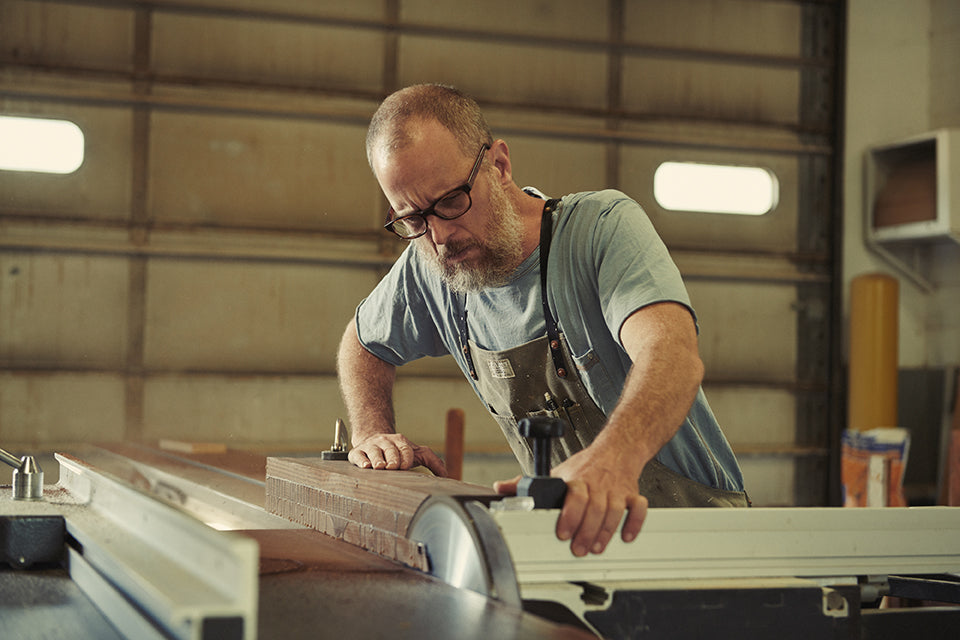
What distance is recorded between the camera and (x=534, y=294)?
1.84 metres

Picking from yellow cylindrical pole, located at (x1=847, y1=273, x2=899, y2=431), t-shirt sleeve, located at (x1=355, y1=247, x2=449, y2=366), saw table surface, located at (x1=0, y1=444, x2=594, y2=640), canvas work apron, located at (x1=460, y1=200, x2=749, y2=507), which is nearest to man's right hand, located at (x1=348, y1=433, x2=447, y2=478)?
saw table surface, located at (x1=0, y1=444, x2=594, y2=640)

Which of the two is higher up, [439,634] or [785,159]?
[785,159]

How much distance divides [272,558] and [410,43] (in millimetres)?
4978

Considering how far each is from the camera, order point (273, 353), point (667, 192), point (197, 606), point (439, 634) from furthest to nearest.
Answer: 1. point (667, 192)
2. point (273, 353)
3. point (439, 634)
4. point (197, 606)

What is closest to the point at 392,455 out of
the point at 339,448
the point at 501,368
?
the point at 339,448

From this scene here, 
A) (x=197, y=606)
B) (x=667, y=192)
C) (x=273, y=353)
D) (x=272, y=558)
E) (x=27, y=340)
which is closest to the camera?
(x=197, y=606)

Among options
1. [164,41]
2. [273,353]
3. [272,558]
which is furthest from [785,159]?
[272,558]

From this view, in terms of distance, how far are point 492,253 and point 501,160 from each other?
0.64 feet

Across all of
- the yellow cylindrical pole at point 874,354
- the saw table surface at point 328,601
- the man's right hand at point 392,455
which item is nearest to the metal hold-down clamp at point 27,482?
the saw table surface at point 328,601

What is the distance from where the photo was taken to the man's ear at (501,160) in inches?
72.9

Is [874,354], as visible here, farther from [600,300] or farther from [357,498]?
[357,498]

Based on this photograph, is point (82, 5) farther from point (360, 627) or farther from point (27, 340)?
point (360, 627)

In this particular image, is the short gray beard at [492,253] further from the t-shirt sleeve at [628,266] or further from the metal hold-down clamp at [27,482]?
the metal hold-down clamp at [27,482]

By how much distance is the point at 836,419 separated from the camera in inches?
246
